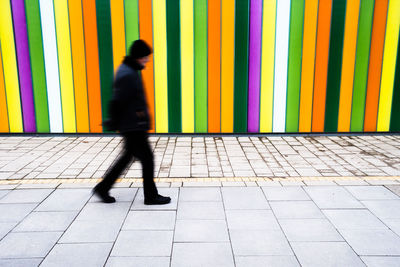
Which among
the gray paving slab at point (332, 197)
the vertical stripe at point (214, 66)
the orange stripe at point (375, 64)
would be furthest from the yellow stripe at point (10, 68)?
the orange stripe at point (375, 64)

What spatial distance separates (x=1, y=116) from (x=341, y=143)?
6.27 m

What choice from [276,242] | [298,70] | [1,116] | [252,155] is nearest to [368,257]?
[276,242]

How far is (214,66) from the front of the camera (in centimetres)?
687

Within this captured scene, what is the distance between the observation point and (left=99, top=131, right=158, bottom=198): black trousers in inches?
153

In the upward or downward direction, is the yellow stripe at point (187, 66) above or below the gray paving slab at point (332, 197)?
above

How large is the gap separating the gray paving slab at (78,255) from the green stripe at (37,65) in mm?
4308

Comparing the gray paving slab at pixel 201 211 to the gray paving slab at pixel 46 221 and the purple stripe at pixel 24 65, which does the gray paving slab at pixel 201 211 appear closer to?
the gray paving slab at pixel 46 221

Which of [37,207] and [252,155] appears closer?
[37,207]

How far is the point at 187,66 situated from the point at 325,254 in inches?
179

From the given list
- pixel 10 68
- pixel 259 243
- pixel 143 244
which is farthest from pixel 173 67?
pixel 259 243

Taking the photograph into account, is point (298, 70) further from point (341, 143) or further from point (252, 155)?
point (252, 155)

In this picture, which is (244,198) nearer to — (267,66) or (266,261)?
(266,261)

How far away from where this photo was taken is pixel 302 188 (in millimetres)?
4574

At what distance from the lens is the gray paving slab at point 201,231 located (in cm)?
339
